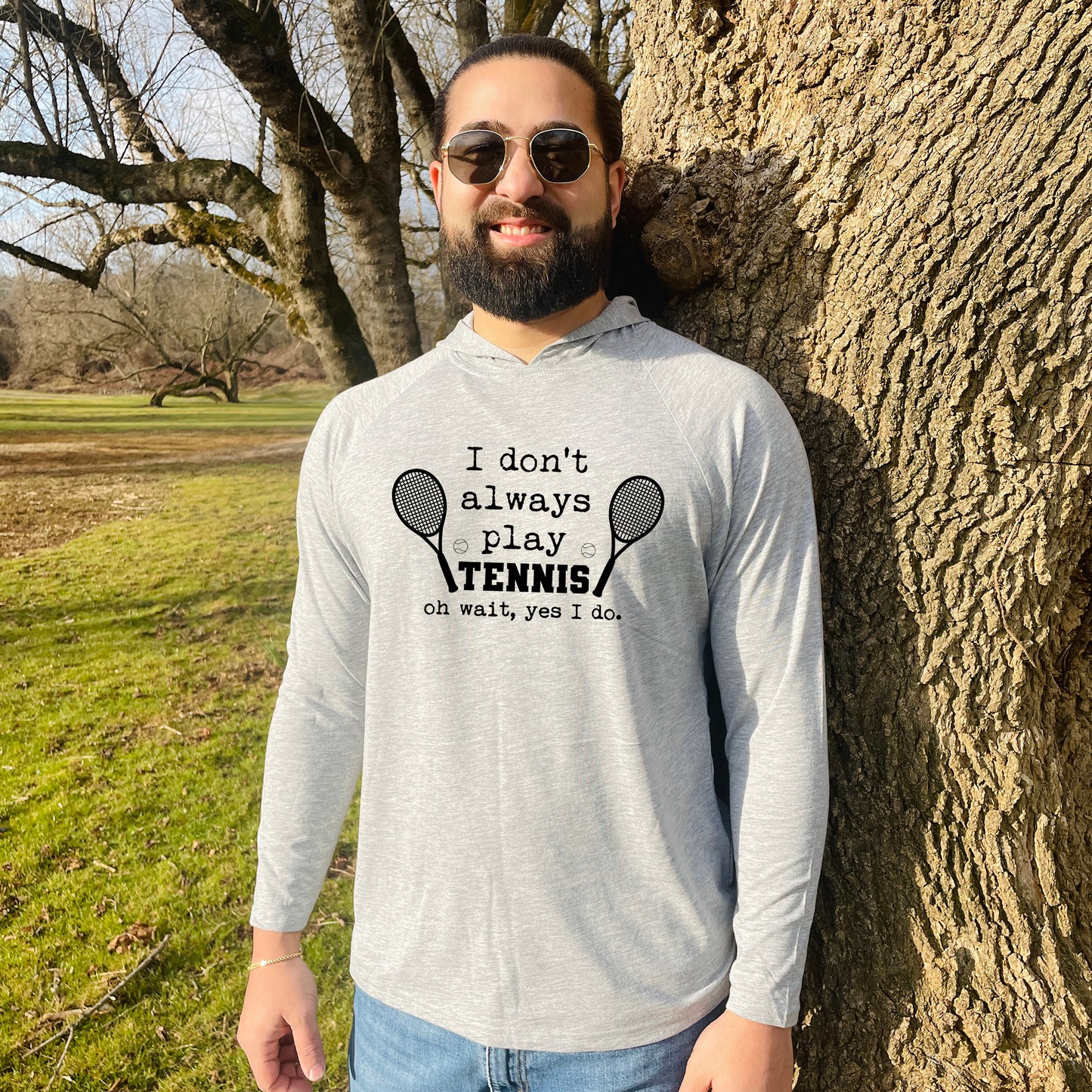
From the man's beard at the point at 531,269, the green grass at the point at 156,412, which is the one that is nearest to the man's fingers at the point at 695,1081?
the man's beard at the point at 531,269

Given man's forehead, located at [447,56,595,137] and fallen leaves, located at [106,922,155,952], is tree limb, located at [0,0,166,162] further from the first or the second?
fallen leaves, located at [106,922,155,952]

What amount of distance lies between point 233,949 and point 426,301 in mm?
7545

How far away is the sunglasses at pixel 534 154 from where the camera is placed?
4.59 feet

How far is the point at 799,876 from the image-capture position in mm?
1257

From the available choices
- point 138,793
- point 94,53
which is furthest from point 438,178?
point 138,793

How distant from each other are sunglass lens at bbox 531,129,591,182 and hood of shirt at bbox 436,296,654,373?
240 mm

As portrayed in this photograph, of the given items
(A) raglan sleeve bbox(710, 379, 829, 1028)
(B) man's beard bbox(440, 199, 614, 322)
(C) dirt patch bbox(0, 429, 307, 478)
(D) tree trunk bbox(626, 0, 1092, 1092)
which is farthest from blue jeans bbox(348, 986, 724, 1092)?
(C) dirt patch bbox(0, 429, 307, 478)

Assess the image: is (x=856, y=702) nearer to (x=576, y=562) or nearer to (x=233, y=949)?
(x=576, y=562)

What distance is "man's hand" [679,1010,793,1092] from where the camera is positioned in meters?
1.22

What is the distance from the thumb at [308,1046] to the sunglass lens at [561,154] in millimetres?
1632

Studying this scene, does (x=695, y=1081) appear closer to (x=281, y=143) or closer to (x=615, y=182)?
(x=615, y=182)

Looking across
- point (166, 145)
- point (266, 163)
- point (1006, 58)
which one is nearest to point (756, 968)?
point (1006, 58)

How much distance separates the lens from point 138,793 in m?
3.72

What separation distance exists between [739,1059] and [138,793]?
3381mm
